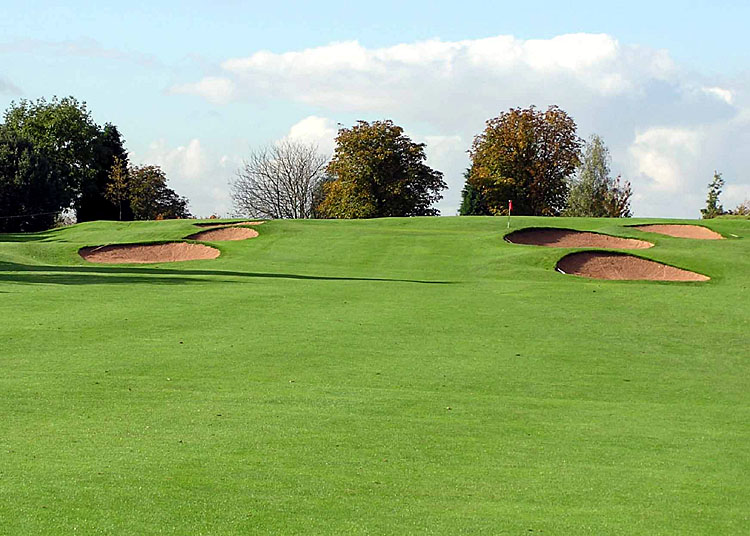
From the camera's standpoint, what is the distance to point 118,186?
8769 cm

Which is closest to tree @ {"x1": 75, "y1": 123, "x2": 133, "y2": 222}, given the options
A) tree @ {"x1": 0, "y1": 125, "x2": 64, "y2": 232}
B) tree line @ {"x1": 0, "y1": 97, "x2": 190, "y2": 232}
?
tree line @ {"x1": 0, "y1": 97, "x2": 190, "y2": 232}

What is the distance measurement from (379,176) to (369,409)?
70592 mm

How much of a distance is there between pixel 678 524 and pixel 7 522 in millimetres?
5475

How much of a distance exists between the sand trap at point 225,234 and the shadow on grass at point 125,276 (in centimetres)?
1154

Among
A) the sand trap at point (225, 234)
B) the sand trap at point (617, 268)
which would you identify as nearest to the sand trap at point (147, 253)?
the sand trap at point (225, 234)

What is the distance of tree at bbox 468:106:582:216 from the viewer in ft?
272

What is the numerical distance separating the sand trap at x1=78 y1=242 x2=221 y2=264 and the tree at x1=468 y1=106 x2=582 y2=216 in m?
44.9

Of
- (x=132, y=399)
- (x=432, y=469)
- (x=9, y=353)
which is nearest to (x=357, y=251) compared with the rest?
(x=9, y=353)

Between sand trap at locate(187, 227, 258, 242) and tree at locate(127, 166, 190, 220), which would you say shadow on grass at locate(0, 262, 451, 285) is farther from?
tree at locate(127, 166, 190, 220)

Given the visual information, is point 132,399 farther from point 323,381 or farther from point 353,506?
point 353,506

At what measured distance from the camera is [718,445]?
10977 mm

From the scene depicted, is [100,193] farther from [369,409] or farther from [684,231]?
[369,409]

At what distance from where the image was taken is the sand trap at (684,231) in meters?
45.2

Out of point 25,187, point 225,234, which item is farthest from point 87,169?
point 225,234
